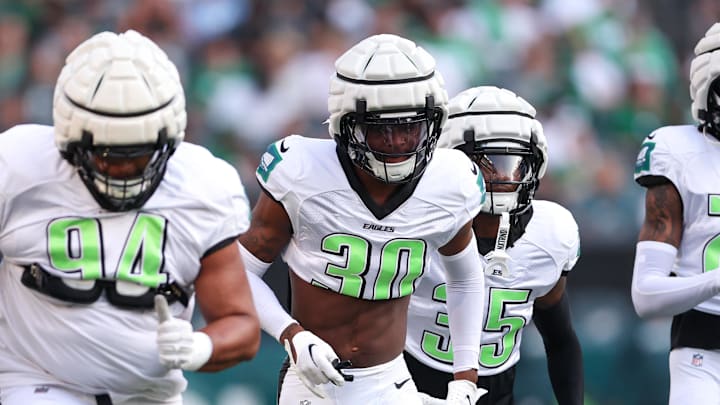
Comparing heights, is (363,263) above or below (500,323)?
above

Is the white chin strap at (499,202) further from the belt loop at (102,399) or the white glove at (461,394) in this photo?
the belt loop at (102,399)

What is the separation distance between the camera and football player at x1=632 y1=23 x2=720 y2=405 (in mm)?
4941

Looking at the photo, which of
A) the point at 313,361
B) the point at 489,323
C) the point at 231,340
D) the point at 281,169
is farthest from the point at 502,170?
the point at 231,340

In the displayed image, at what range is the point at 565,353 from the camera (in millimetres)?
5473

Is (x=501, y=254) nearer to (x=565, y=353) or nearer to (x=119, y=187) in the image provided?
(x=565, y=353)

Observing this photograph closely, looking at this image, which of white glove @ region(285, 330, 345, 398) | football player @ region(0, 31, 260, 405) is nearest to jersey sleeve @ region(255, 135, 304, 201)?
white glove @ region(285, 330, 345, 398)

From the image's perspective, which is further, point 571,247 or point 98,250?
point 571,247

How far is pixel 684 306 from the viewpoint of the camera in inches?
193

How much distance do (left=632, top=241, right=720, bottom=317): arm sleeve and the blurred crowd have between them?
274 cm

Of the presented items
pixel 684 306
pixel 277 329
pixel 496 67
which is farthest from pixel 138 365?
pixel 496 67

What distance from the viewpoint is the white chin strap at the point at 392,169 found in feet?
14.3

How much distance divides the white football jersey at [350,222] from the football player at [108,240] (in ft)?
2.17

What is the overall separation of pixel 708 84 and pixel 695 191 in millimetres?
401

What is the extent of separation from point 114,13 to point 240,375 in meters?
2.85
